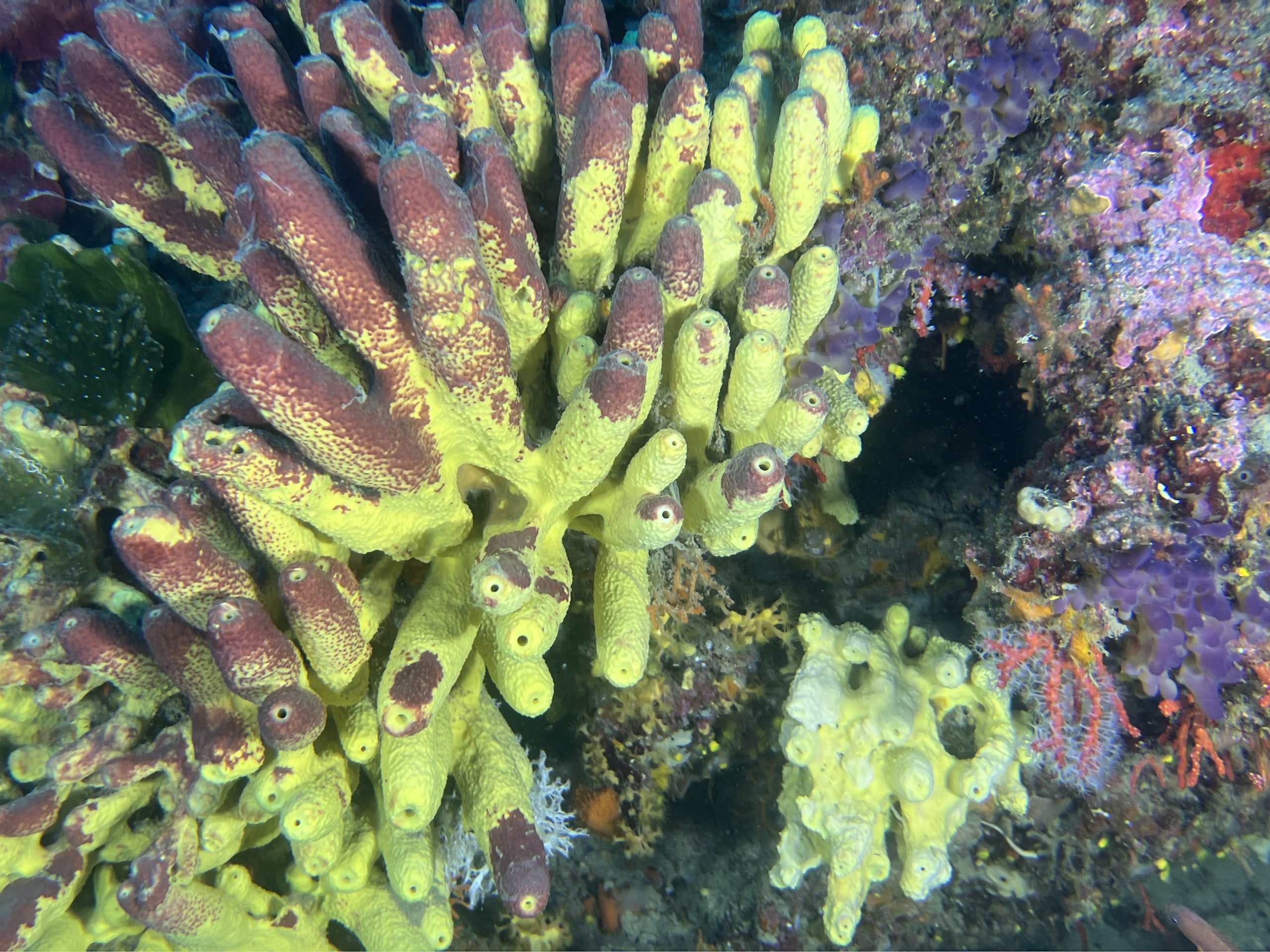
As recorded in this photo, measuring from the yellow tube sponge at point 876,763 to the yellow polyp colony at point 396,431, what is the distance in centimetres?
18

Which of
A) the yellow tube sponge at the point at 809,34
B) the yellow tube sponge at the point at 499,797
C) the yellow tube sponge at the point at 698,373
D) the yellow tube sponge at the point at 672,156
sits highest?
the yellow tube sponge at the point at 809,34

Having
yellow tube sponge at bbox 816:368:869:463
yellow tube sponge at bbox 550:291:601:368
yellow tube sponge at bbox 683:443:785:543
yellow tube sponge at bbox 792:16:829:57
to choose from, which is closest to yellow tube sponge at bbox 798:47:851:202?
yellow tube sponge at bbox 792:16:829:57

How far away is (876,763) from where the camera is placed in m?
2.67

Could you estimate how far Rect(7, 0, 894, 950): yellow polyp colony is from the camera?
1.65 metres

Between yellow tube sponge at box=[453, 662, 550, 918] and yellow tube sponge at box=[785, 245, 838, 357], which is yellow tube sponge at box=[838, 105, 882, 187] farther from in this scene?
yellow tube sponge at box=[453, 662, 550, 918]

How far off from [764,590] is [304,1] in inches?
118

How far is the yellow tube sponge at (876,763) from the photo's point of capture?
101 inches

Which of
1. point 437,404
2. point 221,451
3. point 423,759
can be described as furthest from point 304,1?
point 423,759

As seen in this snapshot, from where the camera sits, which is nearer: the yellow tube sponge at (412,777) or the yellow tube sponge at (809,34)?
the yellow tube sponge at (412,777)

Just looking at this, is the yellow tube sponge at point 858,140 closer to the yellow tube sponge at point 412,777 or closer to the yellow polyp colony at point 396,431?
the yellow polyp colony at point 396,431

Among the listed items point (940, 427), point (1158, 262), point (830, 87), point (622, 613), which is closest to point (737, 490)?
point (622, 613)

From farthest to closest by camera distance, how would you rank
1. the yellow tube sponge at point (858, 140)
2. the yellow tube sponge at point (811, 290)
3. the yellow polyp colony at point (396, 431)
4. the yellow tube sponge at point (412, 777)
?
the yellow tube sponge at point (858, 140)
the yellow tube sponge at point (811, 290)
the yellow tube sponge at point (412, 777)
the yellow polyp colony at point (396, 431)

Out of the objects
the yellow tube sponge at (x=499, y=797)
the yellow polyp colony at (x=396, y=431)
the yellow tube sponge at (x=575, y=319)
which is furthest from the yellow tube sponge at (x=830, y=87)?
the yellow tube sponge at (x=499, y=797)

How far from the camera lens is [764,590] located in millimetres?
3133
